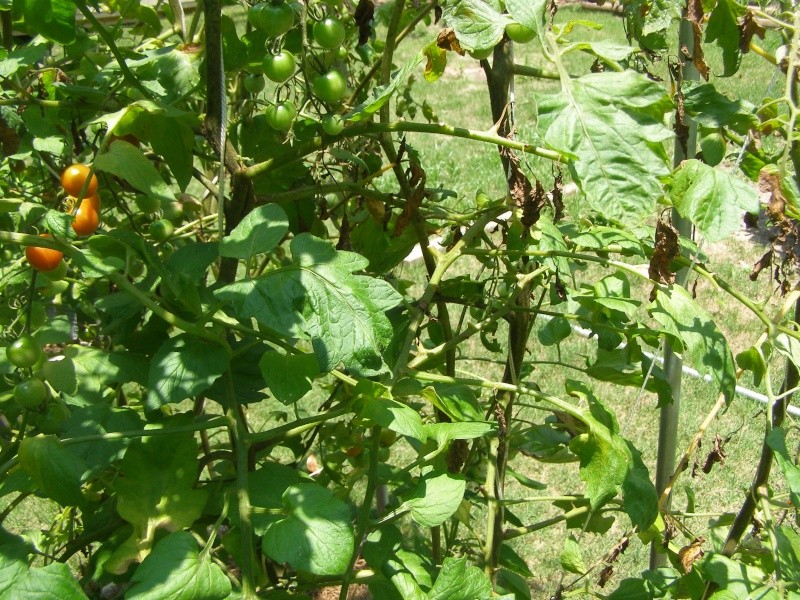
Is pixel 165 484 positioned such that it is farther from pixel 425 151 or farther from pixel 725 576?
pixel 425 151

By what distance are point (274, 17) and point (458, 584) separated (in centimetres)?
73

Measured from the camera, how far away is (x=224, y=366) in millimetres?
1024

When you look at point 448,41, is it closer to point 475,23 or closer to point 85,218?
point 475,23

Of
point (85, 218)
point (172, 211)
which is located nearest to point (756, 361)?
point (85, 218)

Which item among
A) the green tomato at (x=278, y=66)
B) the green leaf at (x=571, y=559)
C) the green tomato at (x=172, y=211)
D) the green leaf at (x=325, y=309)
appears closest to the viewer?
the green leaf at (x=325, y=309)

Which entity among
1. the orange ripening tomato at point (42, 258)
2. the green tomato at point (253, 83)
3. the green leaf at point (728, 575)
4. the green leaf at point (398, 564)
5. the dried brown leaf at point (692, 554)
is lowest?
the dried brown leaf at point (692, 554)

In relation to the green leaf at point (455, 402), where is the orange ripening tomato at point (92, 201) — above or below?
above

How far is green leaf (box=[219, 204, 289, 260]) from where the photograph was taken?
0.97 meters

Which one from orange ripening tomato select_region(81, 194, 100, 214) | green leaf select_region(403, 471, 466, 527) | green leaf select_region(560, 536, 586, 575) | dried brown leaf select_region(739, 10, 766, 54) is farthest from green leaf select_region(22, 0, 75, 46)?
green leaf select_region(560, 536, 586, 575)

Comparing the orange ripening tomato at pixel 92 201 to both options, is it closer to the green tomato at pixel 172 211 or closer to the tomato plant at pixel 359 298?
the tomato plant at pixel 359 298

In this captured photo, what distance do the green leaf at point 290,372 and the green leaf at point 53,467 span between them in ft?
0.78

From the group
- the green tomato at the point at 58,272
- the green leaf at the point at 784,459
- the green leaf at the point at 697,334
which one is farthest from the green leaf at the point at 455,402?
the green tomato at the point at 58,272

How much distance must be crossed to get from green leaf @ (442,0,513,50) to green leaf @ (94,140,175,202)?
0.39 metres

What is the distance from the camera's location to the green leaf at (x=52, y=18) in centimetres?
107
